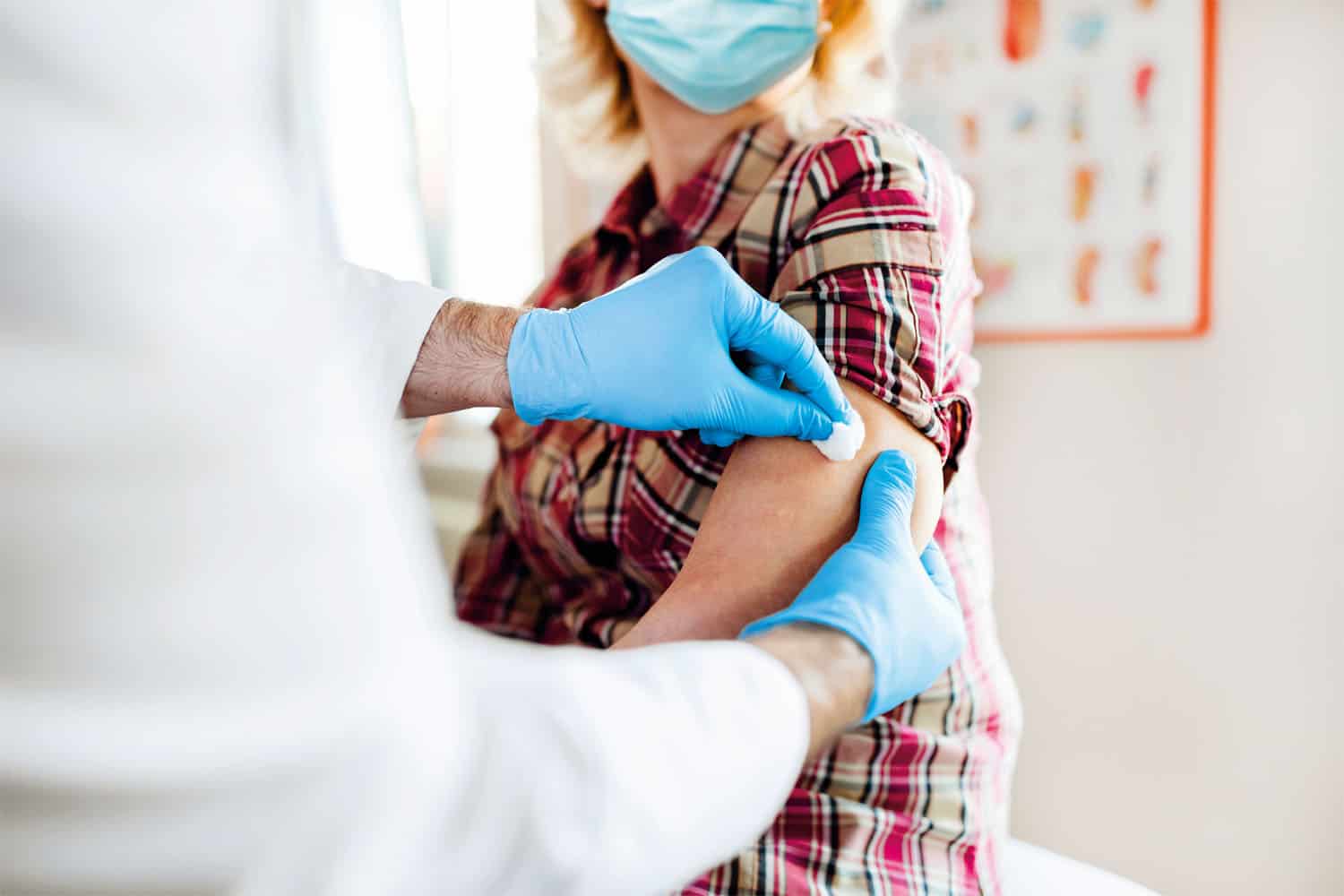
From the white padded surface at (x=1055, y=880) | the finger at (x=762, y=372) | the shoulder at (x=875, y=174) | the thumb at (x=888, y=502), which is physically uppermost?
the shoulder at (x=875, y=174)

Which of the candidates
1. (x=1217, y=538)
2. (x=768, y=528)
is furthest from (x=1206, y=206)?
(x=768, y=528)

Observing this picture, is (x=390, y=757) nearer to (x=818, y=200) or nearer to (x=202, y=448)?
(x=202, y=448)

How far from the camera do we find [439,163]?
2566 millimetres

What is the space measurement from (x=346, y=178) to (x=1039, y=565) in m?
1.35

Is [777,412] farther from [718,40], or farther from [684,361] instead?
[718,40]

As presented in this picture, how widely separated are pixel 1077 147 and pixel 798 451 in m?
1.19

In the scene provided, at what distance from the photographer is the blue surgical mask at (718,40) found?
1.02 meters

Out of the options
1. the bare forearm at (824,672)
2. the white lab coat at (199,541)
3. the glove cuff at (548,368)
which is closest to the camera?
the white lab coat at (199,541)

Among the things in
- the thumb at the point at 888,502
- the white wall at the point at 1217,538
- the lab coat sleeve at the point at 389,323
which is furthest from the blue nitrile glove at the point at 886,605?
the white wall at the point at 1217,538

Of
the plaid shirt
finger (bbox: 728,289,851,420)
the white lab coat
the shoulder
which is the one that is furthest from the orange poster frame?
the white lab coat

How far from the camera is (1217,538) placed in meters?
1.59

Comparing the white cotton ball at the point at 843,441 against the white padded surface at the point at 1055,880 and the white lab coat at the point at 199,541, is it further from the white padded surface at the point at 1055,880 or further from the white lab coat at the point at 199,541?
the white padded surface at the point at 1055,880

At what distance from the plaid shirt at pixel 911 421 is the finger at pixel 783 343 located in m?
0.06

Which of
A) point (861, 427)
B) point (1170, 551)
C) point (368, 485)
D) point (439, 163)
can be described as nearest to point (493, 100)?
point (439, 163)
